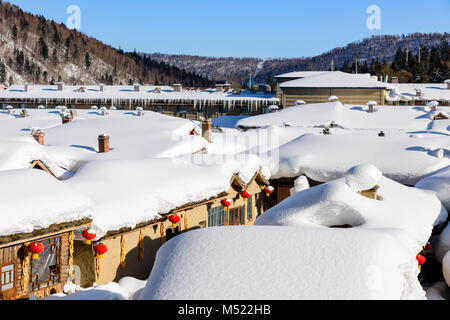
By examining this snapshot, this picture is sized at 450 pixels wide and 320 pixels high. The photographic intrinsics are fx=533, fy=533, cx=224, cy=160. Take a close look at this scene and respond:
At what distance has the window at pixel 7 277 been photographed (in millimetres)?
12727

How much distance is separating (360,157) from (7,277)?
1487 cm

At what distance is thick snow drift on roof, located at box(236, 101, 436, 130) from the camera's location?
35469mm

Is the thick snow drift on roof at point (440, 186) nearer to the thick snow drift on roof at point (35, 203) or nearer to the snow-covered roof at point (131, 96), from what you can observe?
the thick snow drift on roof at point (35, 203)

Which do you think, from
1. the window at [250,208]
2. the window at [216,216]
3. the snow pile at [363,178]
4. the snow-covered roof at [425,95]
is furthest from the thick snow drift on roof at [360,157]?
the snow-covered roof at [425,95]

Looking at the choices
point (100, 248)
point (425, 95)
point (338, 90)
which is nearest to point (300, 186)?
point (100, 248)

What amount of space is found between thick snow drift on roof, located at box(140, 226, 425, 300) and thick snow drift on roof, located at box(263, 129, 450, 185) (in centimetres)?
1388

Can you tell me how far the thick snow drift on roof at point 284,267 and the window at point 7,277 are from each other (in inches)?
239

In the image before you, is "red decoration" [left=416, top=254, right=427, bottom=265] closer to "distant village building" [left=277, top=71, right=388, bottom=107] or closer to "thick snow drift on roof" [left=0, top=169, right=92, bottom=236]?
"thick snow drift on roof" [left=0, top=169, right=92, bottom=236]

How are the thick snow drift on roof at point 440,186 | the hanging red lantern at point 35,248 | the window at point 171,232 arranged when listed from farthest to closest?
the window at point 171,232
the thick snow drift on roof at point 440,186
the hanging red lantern at point 35,248

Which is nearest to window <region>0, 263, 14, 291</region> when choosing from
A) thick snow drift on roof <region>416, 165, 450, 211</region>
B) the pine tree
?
thick snow drift on roof <region>416, 165, 450, 211</region>

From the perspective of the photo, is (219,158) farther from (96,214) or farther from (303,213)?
(303,213)

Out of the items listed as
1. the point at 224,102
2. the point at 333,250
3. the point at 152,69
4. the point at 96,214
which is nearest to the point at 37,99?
the point at 224,102

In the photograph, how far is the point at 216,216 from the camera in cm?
2048
